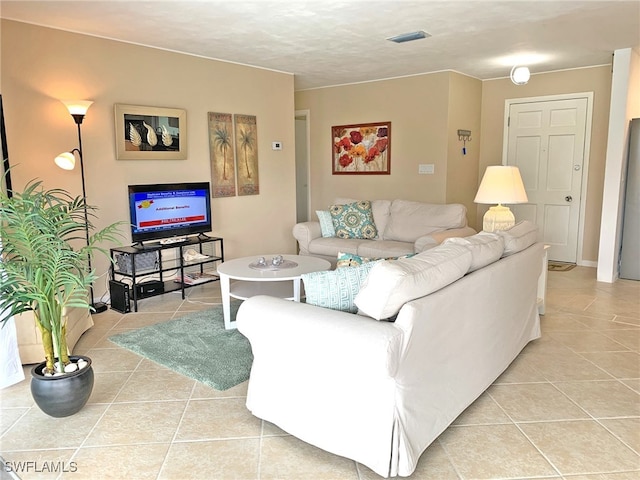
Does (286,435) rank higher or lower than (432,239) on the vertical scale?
lower

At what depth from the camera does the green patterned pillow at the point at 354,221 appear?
538 centimetres

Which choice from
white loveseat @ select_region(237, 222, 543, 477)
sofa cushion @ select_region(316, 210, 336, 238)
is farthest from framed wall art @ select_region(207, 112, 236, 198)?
white loveseat @ select_region(237, 222, 543, 477)

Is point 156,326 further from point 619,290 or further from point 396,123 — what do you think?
point 619,290

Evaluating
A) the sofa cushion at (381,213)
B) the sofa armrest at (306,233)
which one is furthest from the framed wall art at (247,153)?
the sofa cushion at (381,213)

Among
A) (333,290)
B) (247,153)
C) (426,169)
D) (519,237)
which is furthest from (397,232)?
(333,290)

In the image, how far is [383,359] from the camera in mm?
1862

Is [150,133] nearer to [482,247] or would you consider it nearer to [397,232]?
[397,232]

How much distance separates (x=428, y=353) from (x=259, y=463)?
0.88 meters

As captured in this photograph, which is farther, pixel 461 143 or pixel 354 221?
pixel 461 143

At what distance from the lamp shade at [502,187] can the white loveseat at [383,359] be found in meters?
1.46

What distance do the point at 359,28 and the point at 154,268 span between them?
2746 millimetres

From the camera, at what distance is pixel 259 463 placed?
2125 mm

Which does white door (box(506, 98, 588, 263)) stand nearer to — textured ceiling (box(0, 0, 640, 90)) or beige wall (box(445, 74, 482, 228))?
beige wall (box(445, 74, 482, 228))

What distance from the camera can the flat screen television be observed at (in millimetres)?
4410
